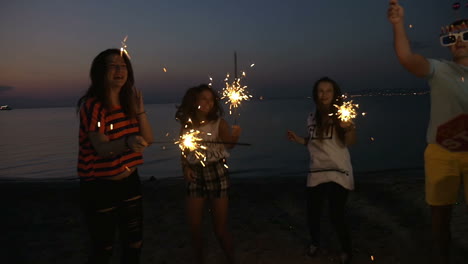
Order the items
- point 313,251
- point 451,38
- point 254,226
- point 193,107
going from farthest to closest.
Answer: point 254,226 → point 313,251 → point 193,107 → point 451,38

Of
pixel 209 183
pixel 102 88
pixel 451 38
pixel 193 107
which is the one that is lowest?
pixel 209 183

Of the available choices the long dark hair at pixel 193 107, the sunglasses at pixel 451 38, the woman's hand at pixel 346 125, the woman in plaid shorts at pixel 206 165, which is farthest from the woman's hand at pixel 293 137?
the sunglasses at pixel 451 38

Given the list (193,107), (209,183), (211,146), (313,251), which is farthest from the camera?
(313,251)

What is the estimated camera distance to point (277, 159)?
78.1 feet

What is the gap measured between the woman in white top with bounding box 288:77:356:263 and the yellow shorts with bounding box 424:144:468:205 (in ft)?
3.75

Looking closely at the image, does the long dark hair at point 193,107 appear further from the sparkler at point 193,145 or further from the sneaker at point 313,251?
the sneaker at point 313,251

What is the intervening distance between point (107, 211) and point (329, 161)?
305 cm

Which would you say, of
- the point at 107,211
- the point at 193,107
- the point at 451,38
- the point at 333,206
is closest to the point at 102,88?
the point at 107,211

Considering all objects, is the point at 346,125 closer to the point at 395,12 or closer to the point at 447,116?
the point at 447,116

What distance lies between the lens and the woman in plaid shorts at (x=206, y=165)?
4.20 meters

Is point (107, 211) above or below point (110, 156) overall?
below

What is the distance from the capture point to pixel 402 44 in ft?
10.0

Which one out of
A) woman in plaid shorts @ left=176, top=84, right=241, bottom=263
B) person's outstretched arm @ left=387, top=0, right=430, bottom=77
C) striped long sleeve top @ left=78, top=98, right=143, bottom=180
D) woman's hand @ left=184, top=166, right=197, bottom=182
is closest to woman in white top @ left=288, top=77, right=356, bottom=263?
woman in plaid shorts @ left=176, top=84, right=241, bottom=263

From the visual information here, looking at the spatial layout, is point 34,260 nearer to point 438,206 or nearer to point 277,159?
point 438,206
